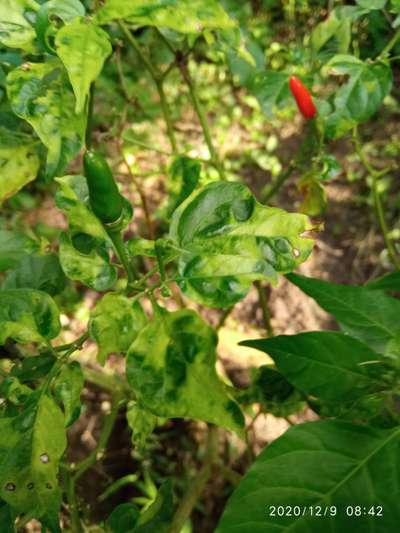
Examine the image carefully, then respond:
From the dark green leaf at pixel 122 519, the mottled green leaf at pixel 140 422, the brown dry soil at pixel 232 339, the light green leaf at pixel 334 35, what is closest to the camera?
the mottled green leaf at pixel 140 422

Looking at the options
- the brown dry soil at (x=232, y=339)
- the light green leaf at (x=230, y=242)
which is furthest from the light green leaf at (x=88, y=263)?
the brown dry soil at (x=232, y=339)

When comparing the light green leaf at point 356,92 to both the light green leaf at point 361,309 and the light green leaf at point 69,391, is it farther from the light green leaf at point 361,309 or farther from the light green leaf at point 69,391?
the light green leaf at point 69,391

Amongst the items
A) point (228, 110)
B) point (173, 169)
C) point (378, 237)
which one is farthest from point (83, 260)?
point (228, 110)

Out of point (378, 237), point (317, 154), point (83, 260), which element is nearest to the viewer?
point (83, 260)

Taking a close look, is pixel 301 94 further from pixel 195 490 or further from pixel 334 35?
pixel 195 490

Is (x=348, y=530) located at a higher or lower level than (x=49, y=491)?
higher

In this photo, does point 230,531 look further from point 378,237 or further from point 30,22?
point 378,237

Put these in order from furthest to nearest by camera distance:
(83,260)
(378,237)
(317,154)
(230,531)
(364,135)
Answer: (364,135) → (378,237) → (317,154) → (83,260) → (230,531)
